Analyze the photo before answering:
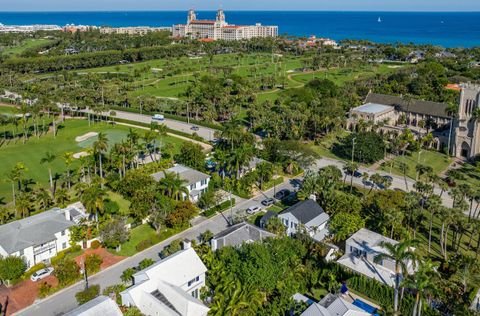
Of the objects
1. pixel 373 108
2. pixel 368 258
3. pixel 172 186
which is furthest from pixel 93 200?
pixel 373 108

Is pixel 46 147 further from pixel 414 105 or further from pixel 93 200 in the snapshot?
pixel 414 105

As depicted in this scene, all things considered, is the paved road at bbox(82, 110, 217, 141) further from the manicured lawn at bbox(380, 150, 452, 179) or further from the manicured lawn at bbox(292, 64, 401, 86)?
the manicured lawn at bbox(292, 64, 401, 86)

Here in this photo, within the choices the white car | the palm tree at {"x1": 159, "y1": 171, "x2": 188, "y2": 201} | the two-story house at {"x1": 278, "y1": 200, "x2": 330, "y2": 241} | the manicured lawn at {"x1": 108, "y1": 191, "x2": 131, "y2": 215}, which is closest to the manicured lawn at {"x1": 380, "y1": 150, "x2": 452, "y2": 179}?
the two-story house at {"x1": 278, "y1": 200, "x2": 330, "y2": 241}

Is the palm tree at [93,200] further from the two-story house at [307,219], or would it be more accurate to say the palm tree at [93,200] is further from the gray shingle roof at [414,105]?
the gray shingle roof at [414,105]

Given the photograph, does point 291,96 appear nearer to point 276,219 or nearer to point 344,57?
point 276,219

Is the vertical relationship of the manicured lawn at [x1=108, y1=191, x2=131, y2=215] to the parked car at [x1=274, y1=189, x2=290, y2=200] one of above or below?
below

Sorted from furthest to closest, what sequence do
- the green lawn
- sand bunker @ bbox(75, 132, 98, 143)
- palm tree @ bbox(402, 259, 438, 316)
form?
sand bunker @ bbox(75, 132, 98, 143) → the green lawn → palm tree @ bbox(402, 259, 438, 316)

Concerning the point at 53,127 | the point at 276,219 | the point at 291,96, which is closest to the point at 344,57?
the point at 291,96
